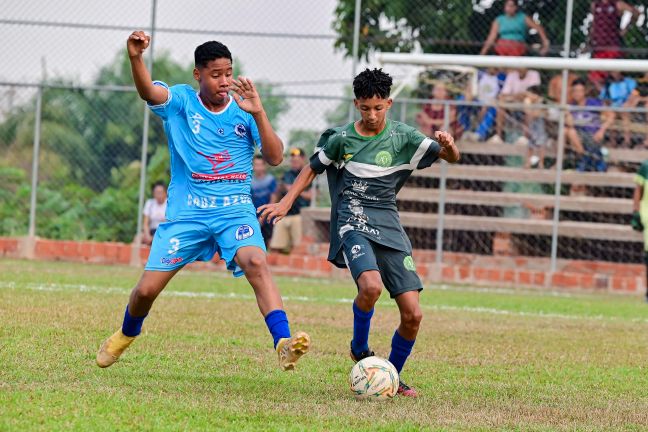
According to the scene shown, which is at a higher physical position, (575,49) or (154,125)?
(575,49)

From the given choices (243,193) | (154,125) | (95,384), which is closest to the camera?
(95,384)

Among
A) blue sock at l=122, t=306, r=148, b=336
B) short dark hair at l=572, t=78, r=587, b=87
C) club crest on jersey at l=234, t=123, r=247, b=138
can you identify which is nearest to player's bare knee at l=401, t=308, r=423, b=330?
club crest on jersey at l=234, t=123, r=247, b=138

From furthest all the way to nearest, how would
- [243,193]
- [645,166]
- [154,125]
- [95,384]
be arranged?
[154,125] → [645,166] → [243,193] → [95,384]

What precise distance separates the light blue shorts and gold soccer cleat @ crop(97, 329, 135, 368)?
0.47m

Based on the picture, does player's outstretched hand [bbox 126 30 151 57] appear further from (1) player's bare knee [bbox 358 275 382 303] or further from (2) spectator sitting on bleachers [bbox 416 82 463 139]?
(2) spectator sitting on bleachers [bbox 416 82 463 139]

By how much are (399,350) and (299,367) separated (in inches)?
30.6

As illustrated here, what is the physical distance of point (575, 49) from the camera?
54.9 ft

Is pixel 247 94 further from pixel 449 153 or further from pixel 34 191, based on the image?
pixel 34 191

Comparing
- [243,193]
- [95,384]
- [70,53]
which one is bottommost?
[95,384]

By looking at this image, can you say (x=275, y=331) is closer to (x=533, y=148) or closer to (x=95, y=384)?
(x=95, y=384)

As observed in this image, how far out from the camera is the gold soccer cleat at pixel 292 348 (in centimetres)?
577

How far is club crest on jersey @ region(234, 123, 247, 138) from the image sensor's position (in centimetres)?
645

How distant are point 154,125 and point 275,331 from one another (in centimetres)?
1293

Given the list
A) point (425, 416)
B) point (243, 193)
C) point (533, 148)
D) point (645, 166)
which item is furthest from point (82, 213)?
point (425, 416)
